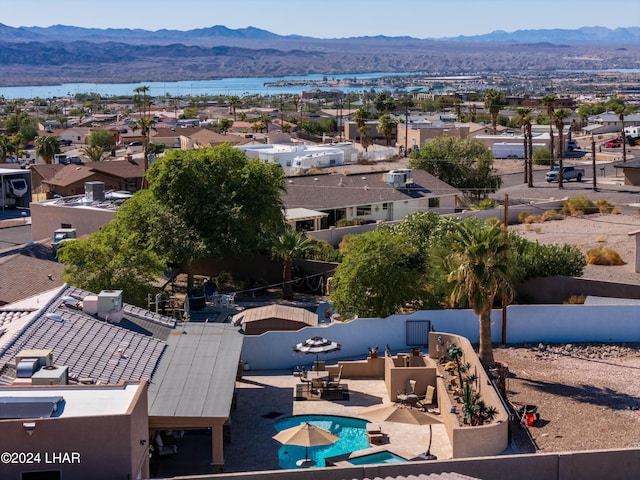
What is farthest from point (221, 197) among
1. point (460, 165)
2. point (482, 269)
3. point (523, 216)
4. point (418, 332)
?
point (460, 165)

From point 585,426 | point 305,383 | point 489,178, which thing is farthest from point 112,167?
point 585,426

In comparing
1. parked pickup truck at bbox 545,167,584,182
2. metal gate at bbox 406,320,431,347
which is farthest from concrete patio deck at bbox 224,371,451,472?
parked pickup truck at bbox 545,167,584,182

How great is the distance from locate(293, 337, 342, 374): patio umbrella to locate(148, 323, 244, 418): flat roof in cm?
242

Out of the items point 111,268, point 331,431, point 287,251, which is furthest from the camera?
point 287,251

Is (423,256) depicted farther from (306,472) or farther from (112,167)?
(112,167)

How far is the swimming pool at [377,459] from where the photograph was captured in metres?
22.4

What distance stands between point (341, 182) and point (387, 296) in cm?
2477

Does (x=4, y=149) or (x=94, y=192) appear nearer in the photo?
(x=94, y=192)

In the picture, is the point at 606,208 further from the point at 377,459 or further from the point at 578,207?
the point at 377,459

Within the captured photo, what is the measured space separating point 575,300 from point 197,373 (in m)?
18.5

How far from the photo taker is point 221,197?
41.1m

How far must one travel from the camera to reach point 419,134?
105250mm

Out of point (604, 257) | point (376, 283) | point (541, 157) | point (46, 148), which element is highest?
point (46, 148)

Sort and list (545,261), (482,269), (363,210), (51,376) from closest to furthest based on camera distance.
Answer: (51,376) < (482,269) < (545,261) < (363,210)
